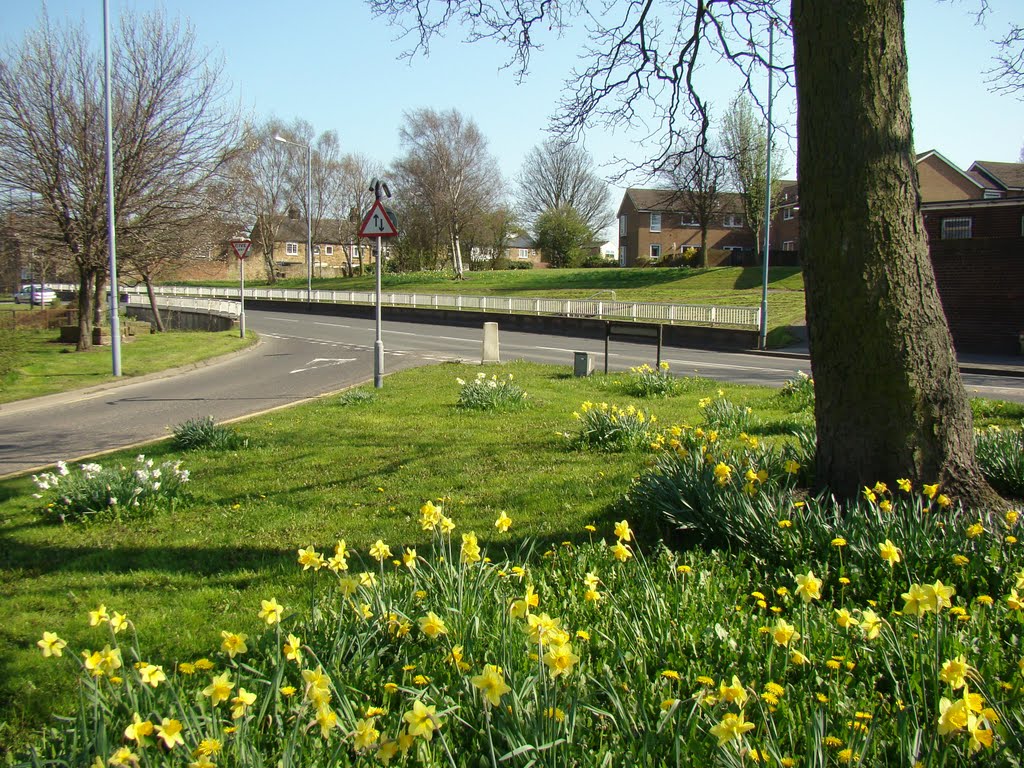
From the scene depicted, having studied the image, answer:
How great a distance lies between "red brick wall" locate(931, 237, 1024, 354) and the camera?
2370cm

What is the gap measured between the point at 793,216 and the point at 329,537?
6116 centimetres

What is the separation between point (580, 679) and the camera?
2600 mm

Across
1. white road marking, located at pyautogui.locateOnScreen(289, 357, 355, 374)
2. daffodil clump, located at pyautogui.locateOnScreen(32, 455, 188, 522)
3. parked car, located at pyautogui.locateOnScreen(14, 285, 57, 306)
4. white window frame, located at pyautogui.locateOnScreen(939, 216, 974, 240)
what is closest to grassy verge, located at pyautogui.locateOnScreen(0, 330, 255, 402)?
white road marking, located at pyautogui.locateOnScreen(289, 357, 355, 374)

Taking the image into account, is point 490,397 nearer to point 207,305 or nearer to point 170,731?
point 170,731

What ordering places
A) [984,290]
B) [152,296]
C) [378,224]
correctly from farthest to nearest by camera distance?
[152,296] < [984,290] < [378,224]

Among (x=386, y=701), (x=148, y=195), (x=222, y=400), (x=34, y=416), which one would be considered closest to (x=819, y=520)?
(x=386, y=701)

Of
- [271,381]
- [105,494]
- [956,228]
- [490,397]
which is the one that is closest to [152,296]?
[271,381]

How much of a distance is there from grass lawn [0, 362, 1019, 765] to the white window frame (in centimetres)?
1807

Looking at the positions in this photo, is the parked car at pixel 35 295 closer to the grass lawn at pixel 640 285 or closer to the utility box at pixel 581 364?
the grass lawn at pixel 640 285

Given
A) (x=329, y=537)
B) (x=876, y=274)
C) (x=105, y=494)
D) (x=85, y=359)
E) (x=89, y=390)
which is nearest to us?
(x=876, y=274)

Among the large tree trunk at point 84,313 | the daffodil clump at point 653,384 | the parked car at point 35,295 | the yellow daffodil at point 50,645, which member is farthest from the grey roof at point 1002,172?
the parked car at point 35,295

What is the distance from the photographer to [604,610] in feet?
11.7

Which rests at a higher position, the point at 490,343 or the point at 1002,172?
the point at 1002,172

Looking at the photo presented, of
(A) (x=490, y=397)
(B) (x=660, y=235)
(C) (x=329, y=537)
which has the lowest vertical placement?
(C) (x=329, y=537)
